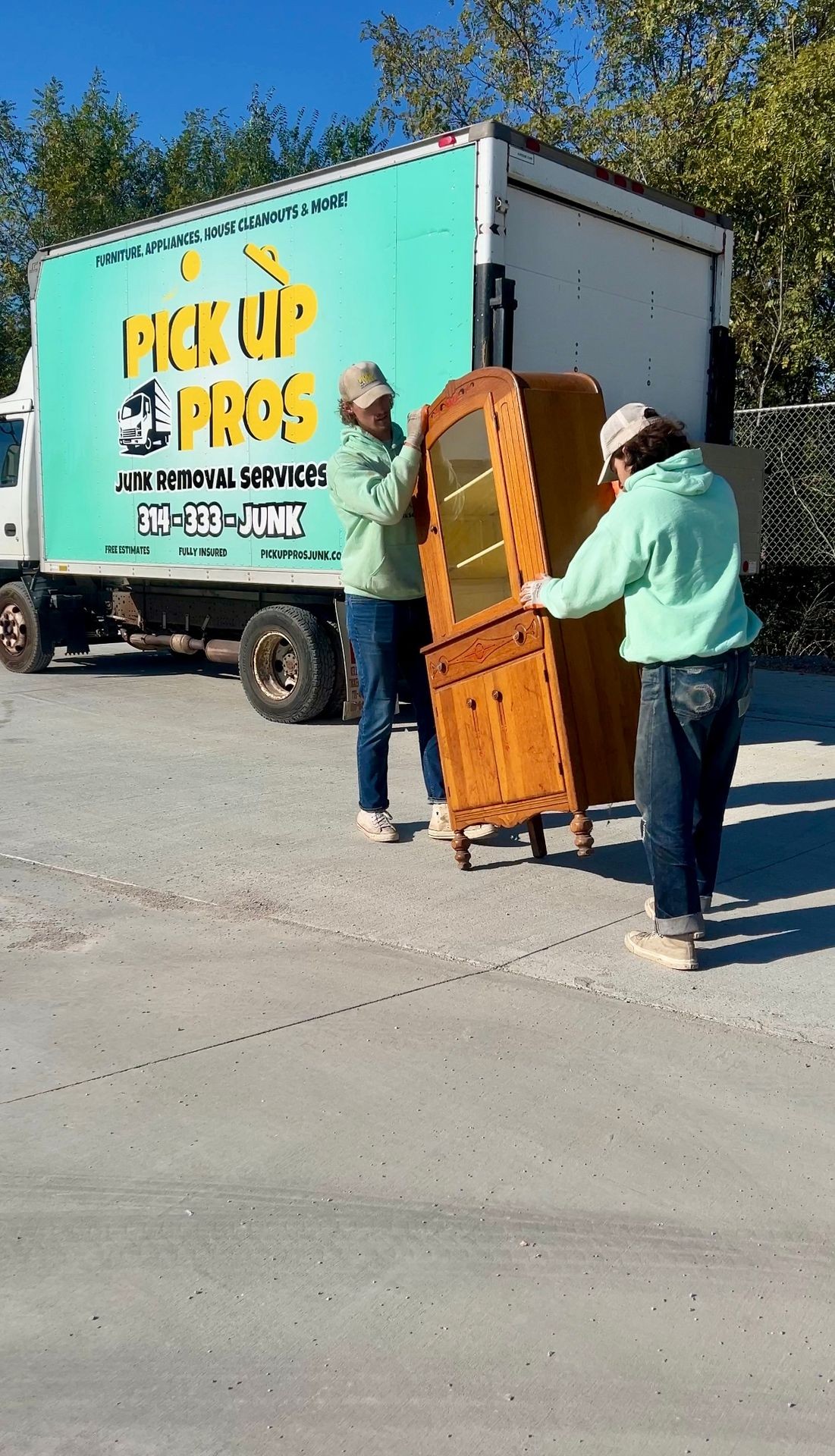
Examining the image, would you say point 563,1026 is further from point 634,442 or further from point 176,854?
Result: point 176,854

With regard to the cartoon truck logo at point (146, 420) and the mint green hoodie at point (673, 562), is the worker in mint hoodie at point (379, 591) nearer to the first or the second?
the mint green hoodie at point (673, 562)

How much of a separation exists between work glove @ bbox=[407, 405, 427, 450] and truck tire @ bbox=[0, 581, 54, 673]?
294 inches

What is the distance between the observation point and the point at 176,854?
609 centimetres

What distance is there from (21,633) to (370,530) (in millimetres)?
7463

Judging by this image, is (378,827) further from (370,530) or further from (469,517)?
(469,517)

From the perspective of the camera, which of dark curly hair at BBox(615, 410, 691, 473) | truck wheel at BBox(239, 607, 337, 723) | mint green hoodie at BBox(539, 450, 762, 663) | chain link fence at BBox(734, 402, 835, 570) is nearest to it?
mint green hoodie at BBox(539, 450, 762, 663)

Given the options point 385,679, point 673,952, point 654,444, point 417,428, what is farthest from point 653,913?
point 417,428

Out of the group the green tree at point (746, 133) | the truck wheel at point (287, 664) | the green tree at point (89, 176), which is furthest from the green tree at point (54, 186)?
the truck wheel at point (287, 664)

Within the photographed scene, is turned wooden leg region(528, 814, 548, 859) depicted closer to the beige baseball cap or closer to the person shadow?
the person shadow

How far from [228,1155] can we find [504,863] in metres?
2.89

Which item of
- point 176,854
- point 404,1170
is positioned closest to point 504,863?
point 176,854

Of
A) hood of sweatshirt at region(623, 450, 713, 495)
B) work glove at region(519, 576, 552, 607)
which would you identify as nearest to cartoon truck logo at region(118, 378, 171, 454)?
work glove at region(519, 576, 552, 607)

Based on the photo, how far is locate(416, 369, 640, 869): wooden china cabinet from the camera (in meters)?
4.97

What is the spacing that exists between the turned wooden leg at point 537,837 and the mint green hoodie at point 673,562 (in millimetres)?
1518
